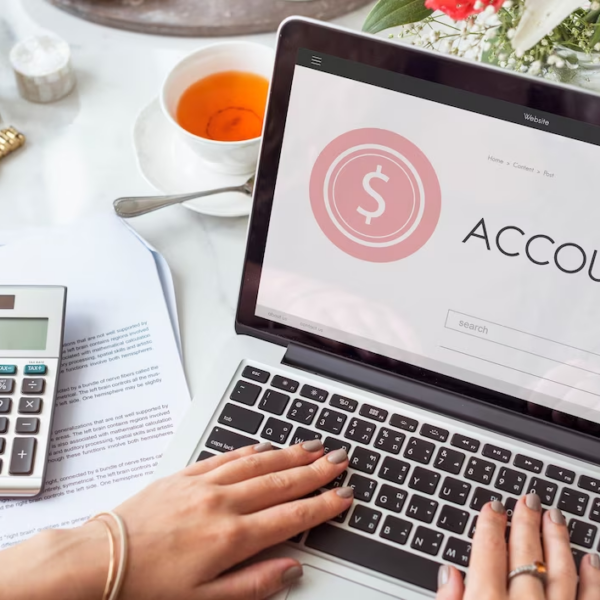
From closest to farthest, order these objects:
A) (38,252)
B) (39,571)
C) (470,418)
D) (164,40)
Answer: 1. (39,571)
2. (470,418)
3. (38,252)
4. (164,40)

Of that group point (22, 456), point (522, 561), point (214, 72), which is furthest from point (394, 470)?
point (214, 72)

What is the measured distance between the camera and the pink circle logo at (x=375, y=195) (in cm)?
53

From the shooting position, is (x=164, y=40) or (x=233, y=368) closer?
(x=233, y=368)

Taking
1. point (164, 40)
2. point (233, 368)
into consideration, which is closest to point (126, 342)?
point (233, 368)

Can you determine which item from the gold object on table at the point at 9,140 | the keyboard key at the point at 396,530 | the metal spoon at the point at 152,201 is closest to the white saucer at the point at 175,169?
→ the metal spoon at the point at 152,201

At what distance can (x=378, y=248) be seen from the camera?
1.84ft

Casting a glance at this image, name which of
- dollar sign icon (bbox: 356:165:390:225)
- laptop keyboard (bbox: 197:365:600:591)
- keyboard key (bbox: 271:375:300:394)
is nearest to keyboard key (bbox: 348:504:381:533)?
laptop keyboard (bbox: 197:365:600:591)

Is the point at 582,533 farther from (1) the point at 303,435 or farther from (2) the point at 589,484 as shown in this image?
(1) the point at 303,435

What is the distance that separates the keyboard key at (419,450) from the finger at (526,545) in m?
0.07

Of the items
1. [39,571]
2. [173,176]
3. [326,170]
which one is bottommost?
[39,571]

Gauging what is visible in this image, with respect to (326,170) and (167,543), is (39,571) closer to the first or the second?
(167,543)

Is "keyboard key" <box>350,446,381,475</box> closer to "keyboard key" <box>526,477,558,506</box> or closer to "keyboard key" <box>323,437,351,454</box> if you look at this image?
"keyboard key" <box>323,437,351,454</box>

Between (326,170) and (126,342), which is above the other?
(326,170)

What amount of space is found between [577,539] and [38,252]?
1.71ft
